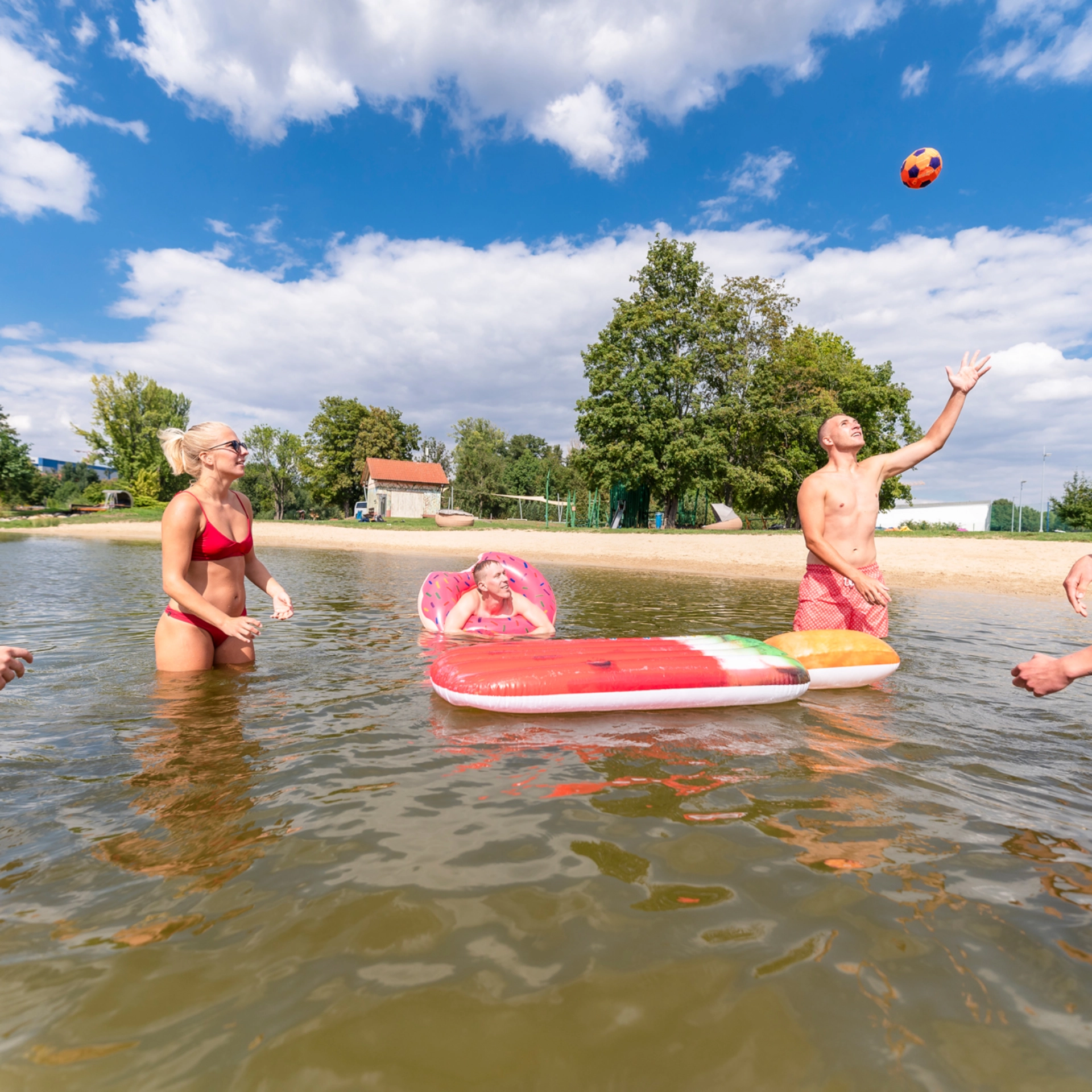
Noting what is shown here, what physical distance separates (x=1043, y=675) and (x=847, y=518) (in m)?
2.71

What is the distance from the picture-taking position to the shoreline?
14688 mm

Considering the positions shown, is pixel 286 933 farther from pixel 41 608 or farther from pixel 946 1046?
pixel 41 608

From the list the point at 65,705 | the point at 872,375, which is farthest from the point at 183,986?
the point at 872,375

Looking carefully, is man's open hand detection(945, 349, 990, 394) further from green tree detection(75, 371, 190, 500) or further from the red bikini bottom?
green tree detection(75, 371, 190, 500)

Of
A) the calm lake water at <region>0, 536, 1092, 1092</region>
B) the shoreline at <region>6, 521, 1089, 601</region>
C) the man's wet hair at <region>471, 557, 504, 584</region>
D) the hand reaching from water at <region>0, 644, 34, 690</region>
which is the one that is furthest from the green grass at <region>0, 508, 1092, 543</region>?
the hand reaching from water at <region>0, 644, 34, 690</region>

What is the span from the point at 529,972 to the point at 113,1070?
3.12 feet

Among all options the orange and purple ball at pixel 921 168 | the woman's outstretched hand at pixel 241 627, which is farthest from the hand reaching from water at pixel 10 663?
the orange and purple ball at pixel 921 168

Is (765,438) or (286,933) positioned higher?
(765,438)

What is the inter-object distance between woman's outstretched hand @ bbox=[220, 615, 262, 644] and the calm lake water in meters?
0.52

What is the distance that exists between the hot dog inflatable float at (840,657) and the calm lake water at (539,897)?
48cm

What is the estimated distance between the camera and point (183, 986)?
5.65ft

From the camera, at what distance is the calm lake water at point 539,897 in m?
1.52

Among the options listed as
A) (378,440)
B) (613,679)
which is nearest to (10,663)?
(613,679)

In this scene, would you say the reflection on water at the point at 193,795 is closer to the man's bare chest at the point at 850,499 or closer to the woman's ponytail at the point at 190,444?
the woman's ponytail at the point at 190,444
